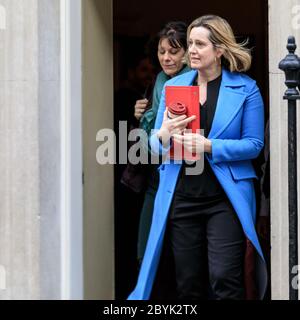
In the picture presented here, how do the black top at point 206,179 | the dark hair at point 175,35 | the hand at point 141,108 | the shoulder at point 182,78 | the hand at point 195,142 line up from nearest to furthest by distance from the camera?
the hand at point 195,142 → the black top at point 206,179 → the shoulder at point 182,78 → the dark hair at point 175,35 → the hand at point 141,108

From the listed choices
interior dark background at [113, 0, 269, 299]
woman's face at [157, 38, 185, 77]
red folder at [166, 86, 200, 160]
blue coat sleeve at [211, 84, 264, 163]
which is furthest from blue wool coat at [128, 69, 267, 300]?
interior dark background at [113, 0, 269, 299]

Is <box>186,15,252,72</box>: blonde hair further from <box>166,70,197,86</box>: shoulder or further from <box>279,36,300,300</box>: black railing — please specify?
<box>279,36,300,300</box>: black railing

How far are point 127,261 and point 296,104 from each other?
7.50ft

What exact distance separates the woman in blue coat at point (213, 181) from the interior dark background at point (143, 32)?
1.29 metres

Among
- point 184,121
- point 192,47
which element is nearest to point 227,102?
point 184,121

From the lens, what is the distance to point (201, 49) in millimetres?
5336

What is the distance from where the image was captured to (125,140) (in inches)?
242

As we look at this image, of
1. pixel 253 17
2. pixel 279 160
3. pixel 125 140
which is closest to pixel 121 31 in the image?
pixel 253 17

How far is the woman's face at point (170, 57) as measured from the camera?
222 inches

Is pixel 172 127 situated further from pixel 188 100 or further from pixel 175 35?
pixel 175 35

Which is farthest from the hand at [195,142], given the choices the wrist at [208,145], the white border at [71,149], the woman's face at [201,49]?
the white border at [71,149]

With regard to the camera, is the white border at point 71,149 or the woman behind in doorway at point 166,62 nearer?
the white border at point 71,149

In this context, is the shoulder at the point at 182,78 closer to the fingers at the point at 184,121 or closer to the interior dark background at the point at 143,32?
the fingers at the point at 184,121

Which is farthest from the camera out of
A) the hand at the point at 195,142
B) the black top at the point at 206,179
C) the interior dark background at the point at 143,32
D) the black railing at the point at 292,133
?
the interior dark background at the point at 143,32
